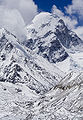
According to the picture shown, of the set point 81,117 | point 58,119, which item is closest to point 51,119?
point 58,119

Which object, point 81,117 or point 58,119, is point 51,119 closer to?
point 58,119
